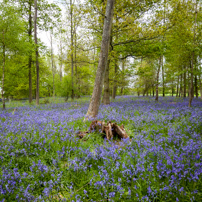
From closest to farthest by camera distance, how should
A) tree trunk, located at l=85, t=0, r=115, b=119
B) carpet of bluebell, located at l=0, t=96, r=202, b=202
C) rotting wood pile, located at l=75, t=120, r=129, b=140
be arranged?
carpet of bluebell, located at l=0, t=96, r=202, b=202 → rotting wood pile, located at l=75, t=120, r=129, b=140 → tree trunk, located at l=85, t=0, r=115, b=119

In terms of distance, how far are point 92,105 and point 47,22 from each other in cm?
1508

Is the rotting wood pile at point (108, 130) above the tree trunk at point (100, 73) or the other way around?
the other way around

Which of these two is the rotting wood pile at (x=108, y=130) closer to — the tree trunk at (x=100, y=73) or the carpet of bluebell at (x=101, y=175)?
the carpet of bluebell at (x=101, y=175)

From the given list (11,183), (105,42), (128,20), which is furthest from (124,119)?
(128,20)

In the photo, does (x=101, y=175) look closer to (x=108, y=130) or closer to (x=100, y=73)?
(x=108, y=130)

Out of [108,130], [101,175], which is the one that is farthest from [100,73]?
[101,175]

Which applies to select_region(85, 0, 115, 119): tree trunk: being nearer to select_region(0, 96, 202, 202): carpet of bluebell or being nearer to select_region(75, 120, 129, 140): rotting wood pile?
select_region(75, 120, 129, 140): rotting wood pile

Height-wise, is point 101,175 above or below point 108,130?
below

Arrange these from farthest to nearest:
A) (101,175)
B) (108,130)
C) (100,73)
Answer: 1. (100,73)
2. (108,130)
3. (101,175)

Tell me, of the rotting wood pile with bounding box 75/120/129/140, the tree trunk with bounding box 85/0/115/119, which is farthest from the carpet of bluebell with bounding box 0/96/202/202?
the tree trunk with bounding box 85/0/115/119

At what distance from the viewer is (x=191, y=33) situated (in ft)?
38.5

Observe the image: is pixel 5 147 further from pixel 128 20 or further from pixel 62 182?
pixel 128 20

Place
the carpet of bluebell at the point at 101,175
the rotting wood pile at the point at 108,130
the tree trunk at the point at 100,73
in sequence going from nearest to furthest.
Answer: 1. the carpet of bluebell at the point at 101,175
2. the rotting wood pile at the point at 108,130
3. the tree trunk at the point at 100,73

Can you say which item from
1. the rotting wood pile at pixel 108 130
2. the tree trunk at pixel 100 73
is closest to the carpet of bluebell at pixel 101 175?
the rotting wood pile at pixel 108 130
